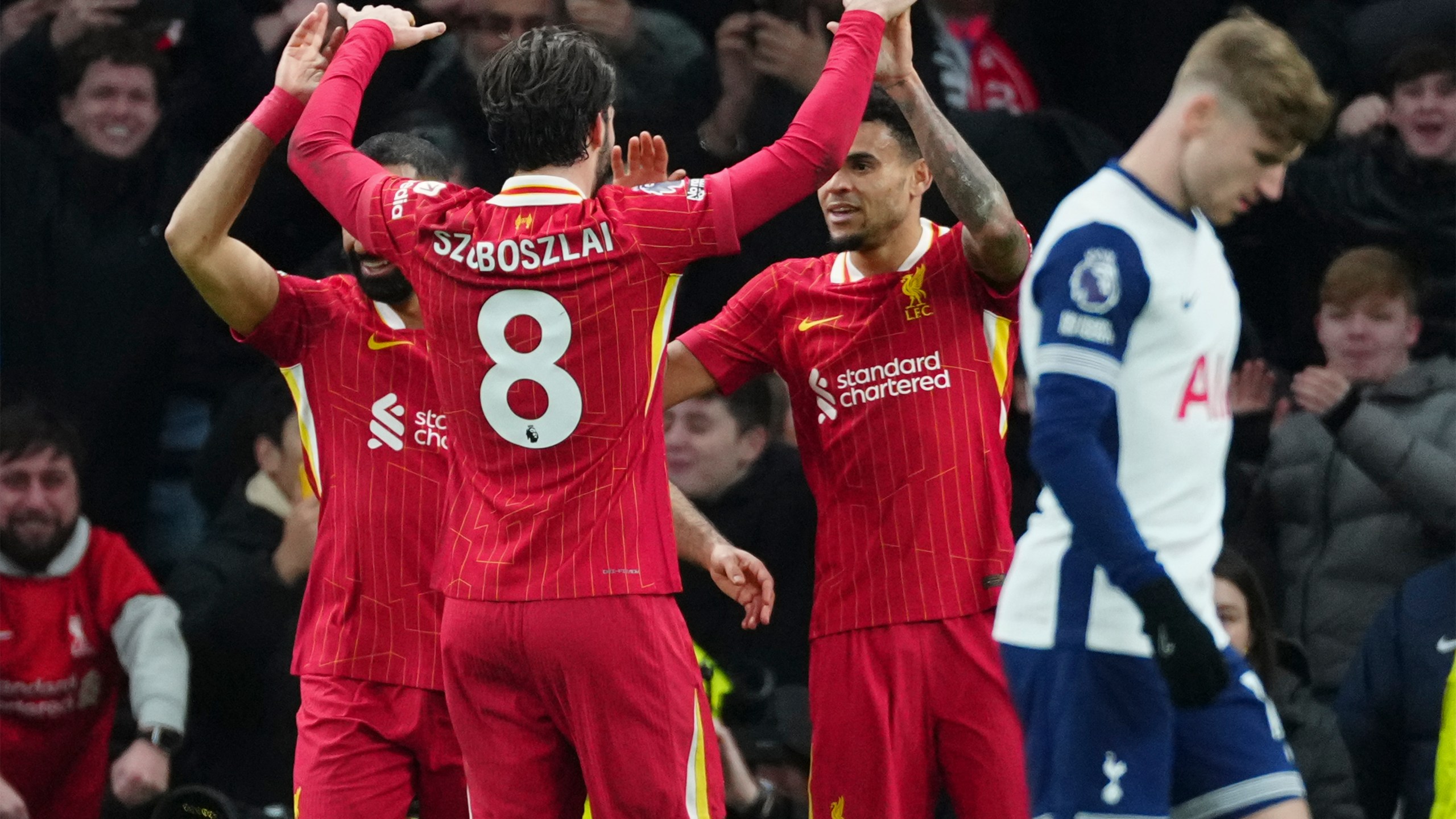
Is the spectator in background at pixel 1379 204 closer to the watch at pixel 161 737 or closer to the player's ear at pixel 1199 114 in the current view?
the player's ear at pixel 1199 114

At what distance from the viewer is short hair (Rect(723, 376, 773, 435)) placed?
606 centimetres

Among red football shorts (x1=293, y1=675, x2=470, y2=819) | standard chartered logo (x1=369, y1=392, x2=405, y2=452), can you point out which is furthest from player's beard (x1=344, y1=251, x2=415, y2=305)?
red football shorts (x1=293, y1=675, x2=470, y2=819)

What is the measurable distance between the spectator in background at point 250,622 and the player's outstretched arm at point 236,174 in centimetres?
182

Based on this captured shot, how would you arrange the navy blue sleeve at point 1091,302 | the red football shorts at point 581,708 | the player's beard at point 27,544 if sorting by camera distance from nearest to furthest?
1. the navy blue sleeve at point 1091,302
2. the red football shorts at point 581,708
3. the player's beard at point 27,544

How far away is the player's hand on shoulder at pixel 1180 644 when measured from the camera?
2986 millimetres

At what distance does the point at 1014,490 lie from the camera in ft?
19.5

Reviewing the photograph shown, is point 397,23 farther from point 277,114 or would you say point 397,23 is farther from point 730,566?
point 730,566

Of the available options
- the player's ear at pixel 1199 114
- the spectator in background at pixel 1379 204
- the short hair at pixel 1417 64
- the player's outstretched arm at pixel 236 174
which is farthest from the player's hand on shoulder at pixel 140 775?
the short hair at pixel 1417 64

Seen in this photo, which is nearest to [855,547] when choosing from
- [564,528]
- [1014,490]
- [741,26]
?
[564,528]

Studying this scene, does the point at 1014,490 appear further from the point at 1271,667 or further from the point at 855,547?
the point at 855,547

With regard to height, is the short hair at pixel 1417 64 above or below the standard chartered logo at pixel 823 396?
above

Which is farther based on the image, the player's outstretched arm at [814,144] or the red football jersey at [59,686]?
the red football jersey at [59,686]

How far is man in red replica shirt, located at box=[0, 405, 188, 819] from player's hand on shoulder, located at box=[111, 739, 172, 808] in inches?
4.4

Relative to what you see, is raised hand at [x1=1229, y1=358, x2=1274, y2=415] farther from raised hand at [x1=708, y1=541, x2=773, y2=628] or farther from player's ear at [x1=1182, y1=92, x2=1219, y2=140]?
player's ear at [x1=1182, y1=92, x2=1219, y2=140]
